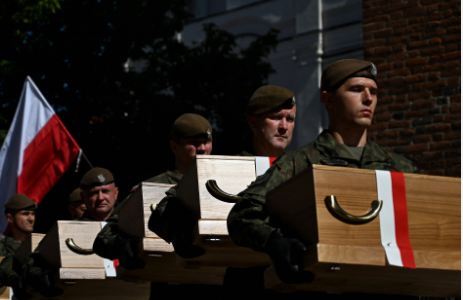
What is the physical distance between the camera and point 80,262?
581 cm

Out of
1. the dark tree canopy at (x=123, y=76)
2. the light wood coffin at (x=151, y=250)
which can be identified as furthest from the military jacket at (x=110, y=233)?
the dark tree canopy at (x=123, y=76)

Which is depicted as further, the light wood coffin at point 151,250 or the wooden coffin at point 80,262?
the wooden coffin at point 80,262

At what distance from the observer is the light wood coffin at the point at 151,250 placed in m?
4.43

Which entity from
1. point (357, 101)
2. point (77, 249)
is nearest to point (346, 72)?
point (357, 101)

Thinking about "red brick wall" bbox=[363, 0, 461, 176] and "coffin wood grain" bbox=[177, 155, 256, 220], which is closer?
"coffin wood grain" bbox=[177, 155, 256, 220]

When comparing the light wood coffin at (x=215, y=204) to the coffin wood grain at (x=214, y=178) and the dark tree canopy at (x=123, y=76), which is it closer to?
the coffin wood grain at (x=214, y=178)

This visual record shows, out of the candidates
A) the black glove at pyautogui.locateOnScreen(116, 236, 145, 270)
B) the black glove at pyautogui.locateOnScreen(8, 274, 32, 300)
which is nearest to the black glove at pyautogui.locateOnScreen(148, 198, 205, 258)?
the black glove at pyautogui.locateOnScreen(116, 236, 145, 270)

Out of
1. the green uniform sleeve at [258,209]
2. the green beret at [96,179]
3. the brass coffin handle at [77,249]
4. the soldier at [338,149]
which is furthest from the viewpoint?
the green beret at [96,179]

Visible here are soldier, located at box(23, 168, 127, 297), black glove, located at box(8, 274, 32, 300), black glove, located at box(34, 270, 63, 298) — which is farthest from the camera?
black glove, located at box(8, 274, 32, 300)

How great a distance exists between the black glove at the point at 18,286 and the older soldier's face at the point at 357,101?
14.5ft

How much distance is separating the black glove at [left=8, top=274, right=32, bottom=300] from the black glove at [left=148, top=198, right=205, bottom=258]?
3.07m

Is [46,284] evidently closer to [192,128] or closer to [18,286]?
[18,286]

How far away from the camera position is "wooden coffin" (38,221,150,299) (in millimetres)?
5762

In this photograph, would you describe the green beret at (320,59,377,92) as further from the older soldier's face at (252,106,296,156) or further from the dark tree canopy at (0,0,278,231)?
the dark tree canopy at (0,0,278,231)
